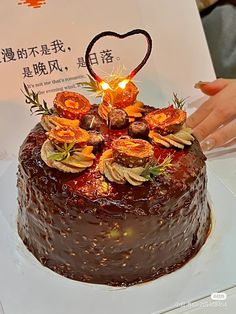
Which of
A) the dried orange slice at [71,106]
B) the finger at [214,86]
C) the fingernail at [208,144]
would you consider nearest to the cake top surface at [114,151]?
the dried orange slice at [71,106]

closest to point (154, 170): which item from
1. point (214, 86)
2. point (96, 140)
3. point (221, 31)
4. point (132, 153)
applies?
point (132, 153)

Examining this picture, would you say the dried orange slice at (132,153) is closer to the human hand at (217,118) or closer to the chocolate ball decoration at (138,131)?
the chocolate ball decoration at (138,131)

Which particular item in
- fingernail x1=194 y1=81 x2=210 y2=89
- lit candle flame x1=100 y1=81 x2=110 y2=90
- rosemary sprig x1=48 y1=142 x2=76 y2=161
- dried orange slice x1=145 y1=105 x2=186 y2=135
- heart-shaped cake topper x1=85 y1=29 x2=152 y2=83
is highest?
heart-shaped cake topper x1=85 y1=29 x2=152 y2=83

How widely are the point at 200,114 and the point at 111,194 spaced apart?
841 mm

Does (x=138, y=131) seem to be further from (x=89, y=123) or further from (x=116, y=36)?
(x=116, y=36)

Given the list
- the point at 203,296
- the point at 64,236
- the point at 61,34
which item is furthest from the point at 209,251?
the point at 61,34

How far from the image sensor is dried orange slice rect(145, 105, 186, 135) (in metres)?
1.80

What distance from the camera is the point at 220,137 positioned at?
7.45 feet

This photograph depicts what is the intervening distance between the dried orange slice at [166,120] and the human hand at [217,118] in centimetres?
44

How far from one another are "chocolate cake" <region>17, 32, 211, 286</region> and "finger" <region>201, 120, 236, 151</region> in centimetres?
39

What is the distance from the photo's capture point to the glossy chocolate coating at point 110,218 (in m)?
1.65

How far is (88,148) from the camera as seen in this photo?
1.72 metres

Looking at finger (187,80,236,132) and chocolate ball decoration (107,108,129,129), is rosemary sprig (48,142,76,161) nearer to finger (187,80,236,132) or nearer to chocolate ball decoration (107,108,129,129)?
chocolate ball decoration (107,108,129,129)

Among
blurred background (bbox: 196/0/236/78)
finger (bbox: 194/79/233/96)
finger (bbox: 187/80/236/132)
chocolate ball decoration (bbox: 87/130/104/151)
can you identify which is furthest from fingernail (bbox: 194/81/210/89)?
chocolate ball decoration (bbox: 87/130/104/151)
